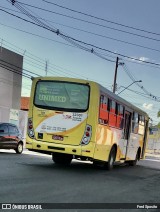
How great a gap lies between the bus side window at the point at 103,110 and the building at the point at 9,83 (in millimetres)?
28147

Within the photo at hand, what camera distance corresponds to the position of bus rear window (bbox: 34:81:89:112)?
15375mm

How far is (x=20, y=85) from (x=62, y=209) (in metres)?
39.8

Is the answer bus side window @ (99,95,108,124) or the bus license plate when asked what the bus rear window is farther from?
the bus license plate

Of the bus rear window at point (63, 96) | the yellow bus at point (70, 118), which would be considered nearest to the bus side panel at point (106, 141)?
the yellow bus at point (70, 118)

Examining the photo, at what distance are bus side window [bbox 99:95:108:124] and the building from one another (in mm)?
28147

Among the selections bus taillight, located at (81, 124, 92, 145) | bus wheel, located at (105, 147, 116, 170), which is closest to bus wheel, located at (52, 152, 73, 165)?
bus wheel, located at (105, 147, 116, 170)

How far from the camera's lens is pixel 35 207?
8.21m

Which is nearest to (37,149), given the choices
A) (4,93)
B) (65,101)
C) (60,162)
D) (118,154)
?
(65,101)

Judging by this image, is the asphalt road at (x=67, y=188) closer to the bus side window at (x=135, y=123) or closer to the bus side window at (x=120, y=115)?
the bus side window at (x=120, y=115)

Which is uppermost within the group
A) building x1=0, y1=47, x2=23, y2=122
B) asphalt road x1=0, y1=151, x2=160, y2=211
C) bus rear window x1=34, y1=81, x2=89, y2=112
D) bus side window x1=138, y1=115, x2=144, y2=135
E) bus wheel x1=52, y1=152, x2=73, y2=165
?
building x1=0, y1=47, x2=23, y2=122

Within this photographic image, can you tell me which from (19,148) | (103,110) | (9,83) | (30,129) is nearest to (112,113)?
(103,110)

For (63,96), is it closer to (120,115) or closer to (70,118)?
(70,118)

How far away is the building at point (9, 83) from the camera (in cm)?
4402

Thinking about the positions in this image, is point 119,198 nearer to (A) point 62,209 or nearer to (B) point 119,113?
(A) point 62,209
